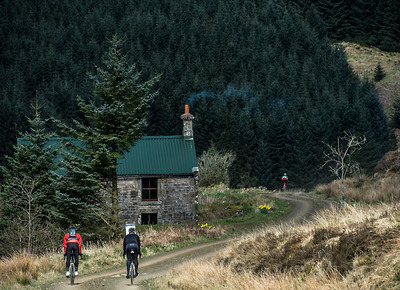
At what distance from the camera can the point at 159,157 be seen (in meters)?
35.5

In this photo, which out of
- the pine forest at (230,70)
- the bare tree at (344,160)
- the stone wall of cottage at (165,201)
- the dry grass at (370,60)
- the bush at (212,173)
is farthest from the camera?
the dry grass at (370,60)

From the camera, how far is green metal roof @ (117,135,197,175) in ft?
112

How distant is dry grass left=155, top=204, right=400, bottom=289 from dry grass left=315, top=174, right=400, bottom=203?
15.9 meters

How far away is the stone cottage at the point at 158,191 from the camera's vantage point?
3378cm

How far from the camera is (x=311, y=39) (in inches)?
4843

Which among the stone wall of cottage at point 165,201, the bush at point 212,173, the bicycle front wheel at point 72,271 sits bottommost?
the bicycle front wheel at point 72,271

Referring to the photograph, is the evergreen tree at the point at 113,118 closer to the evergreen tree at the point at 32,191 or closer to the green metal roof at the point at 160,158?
the evergreen tree at the point at 32,191

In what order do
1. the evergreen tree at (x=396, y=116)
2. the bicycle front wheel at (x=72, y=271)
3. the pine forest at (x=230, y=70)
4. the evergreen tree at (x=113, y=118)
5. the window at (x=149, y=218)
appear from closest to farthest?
1. the bicycle front wheel at (x=72, y=271)
2. the evergreen tree at (x=113, y=118)
3. the window at (x=149, y=218)
4. the pine forest at (x=230, y=70)
5. the evergreen tree at (x=396, y=116)

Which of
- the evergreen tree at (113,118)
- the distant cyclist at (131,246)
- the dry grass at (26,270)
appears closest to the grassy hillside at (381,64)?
the evergreen tree at (113,118)

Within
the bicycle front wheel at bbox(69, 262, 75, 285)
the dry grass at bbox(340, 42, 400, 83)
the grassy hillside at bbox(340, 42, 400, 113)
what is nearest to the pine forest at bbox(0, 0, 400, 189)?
the dry grass at bbox(340, 42, 400, 83)

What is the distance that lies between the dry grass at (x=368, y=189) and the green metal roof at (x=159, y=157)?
12.3 metres

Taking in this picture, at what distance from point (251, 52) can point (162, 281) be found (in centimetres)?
10749

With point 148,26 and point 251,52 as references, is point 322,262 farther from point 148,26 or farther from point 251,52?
point 148,26

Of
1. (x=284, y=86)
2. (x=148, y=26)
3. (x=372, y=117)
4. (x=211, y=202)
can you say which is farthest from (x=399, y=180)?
(x=148, y=26)
